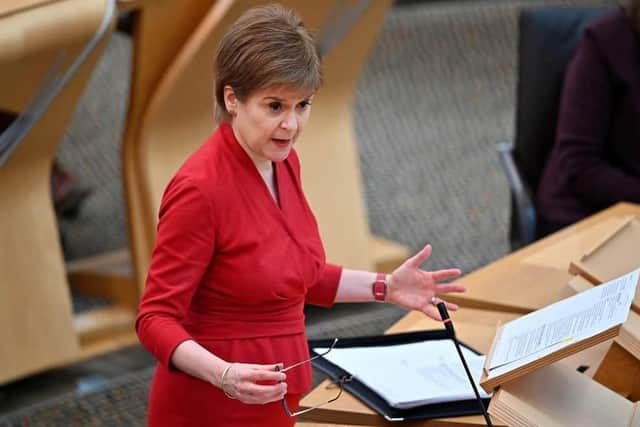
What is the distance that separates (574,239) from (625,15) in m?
0.79

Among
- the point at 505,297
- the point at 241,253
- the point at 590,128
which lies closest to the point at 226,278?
the point at 241,253

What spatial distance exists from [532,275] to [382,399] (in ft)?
2.15

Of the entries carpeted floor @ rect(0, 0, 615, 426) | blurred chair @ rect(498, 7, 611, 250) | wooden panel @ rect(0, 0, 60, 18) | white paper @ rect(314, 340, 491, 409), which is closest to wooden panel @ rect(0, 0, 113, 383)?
carpeted floor @ rect(0, 0, 615, 426)

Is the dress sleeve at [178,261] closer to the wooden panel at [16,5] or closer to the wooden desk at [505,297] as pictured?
the wooden desk at [505,297]

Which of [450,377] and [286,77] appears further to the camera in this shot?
[450,377]

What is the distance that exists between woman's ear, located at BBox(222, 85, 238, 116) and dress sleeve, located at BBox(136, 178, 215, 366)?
0.39ft

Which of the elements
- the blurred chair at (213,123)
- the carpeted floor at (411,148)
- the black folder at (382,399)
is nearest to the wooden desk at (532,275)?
the black folder at (382,399)

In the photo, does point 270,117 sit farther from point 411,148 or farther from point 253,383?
point 411,148

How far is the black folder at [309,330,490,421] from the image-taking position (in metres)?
1.76

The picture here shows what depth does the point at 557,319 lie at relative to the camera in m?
1.73

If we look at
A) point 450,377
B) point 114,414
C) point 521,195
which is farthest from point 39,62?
point 450,377

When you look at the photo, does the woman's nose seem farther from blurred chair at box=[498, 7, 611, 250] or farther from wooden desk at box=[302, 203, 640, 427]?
blurred chair at box=[498, 7, 611, 250]

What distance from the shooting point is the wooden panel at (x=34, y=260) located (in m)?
3.09

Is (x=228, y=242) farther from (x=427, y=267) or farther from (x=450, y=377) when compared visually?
(x=427, y=267)
